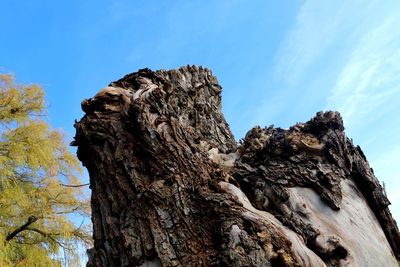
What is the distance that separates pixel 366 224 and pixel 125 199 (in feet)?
3.05

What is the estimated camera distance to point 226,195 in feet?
4.98

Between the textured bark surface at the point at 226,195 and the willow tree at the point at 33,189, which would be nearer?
the textured bark surface at the point at 226,195

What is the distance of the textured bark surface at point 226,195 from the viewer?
1408mm

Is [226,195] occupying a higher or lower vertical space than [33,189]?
lower

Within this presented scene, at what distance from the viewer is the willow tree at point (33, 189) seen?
19.3 feet

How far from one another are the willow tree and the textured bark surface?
161 inches

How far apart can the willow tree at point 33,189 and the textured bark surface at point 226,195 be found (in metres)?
4.09

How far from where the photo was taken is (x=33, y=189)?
660cm

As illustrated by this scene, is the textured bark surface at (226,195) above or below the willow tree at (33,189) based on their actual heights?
below

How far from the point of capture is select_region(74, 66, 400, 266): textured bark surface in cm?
141

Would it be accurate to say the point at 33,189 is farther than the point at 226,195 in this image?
Yes

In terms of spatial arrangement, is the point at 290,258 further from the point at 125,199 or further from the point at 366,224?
the point at 125,199

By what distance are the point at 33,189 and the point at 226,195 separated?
5.80 metres

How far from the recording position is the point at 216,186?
1582 mm
